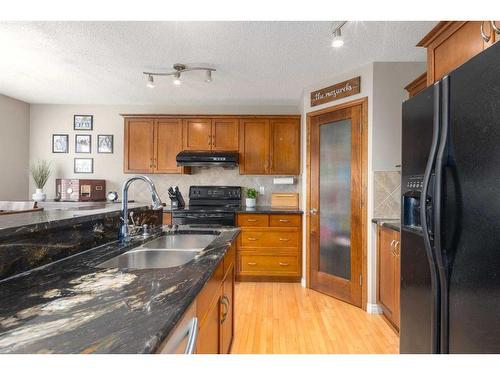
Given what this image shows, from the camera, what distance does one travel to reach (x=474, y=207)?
94 centimetres

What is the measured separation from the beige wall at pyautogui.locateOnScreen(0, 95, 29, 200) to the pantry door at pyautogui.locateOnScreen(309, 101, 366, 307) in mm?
4434

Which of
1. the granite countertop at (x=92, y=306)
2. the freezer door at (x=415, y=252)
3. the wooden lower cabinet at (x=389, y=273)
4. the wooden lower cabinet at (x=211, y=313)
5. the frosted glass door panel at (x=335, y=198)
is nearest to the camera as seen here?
the granite countertop at (x=92, y=306)

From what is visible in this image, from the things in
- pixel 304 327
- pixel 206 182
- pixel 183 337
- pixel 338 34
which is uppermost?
pixel 338 34

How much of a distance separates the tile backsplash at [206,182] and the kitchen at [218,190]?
0.02 m

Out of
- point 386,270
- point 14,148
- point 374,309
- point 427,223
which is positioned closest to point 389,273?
point 386,270

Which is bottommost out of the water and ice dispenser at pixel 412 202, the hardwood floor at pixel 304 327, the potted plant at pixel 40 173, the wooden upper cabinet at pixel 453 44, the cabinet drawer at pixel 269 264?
the hardwood floor at pixel 304 327

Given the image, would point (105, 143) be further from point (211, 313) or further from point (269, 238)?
point (211, 313)

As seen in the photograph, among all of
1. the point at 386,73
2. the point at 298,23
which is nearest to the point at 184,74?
the point at 298,23

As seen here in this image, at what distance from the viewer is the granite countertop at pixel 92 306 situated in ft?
1.68

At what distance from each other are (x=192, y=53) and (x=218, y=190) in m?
2.07

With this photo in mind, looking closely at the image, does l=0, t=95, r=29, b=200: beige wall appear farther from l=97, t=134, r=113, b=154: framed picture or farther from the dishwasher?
the dishwasher

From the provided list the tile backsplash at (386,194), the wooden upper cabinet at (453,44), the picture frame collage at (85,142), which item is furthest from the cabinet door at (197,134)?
the wooden upper cabinet at (453,44)

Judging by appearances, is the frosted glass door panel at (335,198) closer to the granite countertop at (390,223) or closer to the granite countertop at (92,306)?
the granite countertop at (390,223)

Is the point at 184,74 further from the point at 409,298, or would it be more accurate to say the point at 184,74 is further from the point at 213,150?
the point at 409,298
